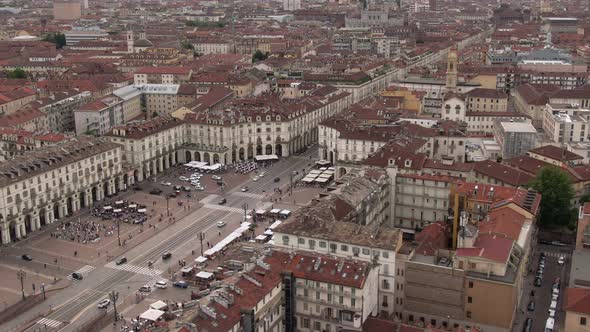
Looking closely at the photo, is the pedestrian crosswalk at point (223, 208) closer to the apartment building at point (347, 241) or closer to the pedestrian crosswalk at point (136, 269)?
the pedestrian crosswalk at point (136, 269)

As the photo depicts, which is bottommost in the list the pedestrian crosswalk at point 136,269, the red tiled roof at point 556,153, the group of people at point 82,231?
the pedestrian crosswalk at point 136,269

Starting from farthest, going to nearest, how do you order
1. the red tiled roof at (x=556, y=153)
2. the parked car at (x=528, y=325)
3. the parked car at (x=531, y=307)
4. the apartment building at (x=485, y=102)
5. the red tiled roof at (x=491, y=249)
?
the apartment building at (x=485, y=102) → the red tiled roof at (x=556, y=153) → the parked car at (x=531, y=307) → the parked car at (x=528, y=325) → the red tiled roof at (x=491, y=249)

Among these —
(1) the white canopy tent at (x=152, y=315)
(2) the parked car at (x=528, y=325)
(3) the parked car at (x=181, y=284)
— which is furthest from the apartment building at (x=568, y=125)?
(1) the white canopy tent at (x=152, y=315)

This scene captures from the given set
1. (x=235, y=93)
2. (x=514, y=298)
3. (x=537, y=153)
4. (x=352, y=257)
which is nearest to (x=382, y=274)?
(x=352, y=257)

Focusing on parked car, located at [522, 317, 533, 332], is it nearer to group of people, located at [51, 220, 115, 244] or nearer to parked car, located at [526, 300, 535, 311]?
parked car, located at [526, 300, 535, 311]

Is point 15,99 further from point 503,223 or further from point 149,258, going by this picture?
point 503,223

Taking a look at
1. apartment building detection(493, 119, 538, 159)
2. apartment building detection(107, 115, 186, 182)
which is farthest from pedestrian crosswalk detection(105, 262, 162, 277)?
apartment building detection(493, 119, 538, 159)
